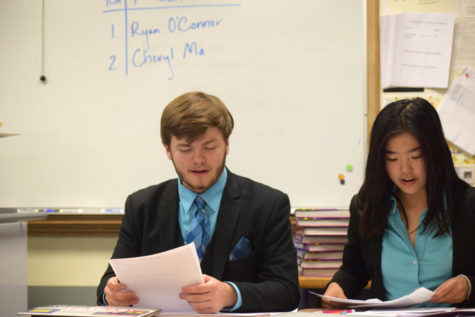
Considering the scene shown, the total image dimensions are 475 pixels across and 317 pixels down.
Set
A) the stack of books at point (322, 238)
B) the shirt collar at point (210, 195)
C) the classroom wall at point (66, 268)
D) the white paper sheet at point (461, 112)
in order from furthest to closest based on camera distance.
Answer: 1. the classroom wall at point (66, 268)
2. the white paper sheet at point (461, 112)
3. the stack of books at point (322, 238)
4. the shirt collar at point (210, 195)

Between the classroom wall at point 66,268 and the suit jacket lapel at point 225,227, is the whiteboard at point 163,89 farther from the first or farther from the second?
the suit jacket lapel at point 225,227

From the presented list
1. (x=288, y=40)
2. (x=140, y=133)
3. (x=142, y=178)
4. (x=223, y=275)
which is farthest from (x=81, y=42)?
(x=223, y=275)

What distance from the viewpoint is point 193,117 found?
128cm

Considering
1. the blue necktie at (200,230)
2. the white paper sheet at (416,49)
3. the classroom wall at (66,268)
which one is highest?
the white paper sheet at (416,49)

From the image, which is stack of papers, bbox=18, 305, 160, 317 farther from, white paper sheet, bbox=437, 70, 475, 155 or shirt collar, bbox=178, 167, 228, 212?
white paper sheet, bbox=437, 70, 475, 155

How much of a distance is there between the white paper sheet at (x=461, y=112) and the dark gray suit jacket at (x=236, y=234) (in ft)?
3.80

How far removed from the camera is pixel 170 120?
1.30 metres

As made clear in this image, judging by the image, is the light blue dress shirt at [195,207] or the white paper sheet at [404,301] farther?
the light blue dress shirt at [195,207]

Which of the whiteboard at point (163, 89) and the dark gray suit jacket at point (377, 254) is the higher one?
the whiteboard at point (163, 89)

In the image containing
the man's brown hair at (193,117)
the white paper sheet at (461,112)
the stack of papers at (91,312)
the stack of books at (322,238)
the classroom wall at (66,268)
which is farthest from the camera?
the classroom wall at (66,268)

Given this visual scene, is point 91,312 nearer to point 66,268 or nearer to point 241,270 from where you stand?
point 241,270

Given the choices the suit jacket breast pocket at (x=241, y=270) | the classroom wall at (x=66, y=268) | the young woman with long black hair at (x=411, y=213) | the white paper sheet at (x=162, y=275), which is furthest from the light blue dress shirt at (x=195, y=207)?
the classroom wall at (x=66, y=268)

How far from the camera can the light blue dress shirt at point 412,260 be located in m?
1.35

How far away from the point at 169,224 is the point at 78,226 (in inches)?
42.0
